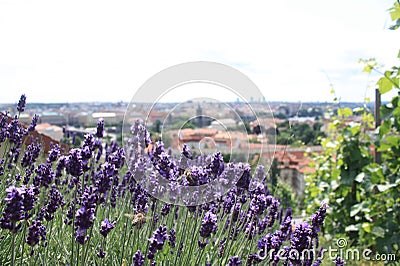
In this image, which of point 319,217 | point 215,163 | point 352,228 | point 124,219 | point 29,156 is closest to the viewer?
point 319,217

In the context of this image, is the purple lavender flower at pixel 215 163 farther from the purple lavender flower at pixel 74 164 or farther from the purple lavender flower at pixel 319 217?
the purple lavender flower at pixel 74 164

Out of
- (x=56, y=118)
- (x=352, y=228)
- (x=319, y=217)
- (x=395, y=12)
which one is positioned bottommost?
(x=352, y=228)

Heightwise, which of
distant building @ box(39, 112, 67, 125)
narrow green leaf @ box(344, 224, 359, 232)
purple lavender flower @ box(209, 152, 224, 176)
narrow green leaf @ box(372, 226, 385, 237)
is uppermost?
distant building @ box(39, 112, 67, 125)

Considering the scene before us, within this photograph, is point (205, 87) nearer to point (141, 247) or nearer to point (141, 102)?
point (141, 102)

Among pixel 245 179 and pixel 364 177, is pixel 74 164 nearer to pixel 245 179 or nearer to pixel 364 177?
pixel 245 179

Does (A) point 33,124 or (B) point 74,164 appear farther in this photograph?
(A) point 33,124

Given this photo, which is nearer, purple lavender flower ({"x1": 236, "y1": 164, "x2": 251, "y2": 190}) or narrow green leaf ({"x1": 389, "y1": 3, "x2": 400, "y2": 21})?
purple lavender flower ({"x1": 236, "y1": 164, "x2": 251, "y2": 190})

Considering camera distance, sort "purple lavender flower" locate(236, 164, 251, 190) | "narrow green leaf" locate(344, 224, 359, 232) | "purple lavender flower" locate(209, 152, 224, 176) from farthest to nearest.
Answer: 1. "narrow green leaf" locate(344, 224, 359, 232)
2. "purple lavender flower" locate(236, 164, 251, 190)
3. "purple lavender flower" locate(209, 152, 224, 176)

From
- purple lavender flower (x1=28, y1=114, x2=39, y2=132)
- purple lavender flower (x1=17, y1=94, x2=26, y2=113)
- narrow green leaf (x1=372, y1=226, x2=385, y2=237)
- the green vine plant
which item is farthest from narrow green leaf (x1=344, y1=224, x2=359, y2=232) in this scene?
purple lavender flower (x1=17, y1=94, x2=26, y2=113)

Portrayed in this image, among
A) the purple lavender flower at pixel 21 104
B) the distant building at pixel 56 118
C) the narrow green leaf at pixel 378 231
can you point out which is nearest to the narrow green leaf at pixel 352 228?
the narrow green leaf at pixel 378 231

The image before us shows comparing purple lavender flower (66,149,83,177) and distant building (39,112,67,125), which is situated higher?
distant building (39,112,67,125)

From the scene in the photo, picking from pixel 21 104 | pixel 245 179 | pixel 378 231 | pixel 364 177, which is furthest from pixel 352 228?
pixel 21 104

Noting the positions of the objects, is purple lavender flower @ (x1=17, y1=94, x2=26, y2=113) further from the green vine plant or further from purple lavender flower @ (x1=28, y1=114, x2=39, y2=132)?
the green vine plant

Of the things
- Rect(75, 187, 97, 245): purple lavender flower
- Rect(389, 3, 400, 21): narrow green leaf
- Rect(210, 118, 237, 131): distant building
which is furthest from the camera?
Rect(389, 3, 400, 21): narrow green leaf
